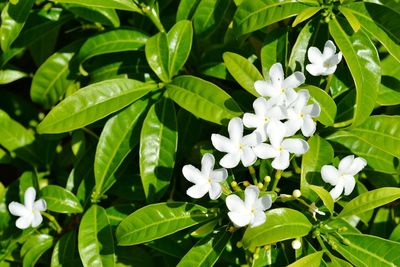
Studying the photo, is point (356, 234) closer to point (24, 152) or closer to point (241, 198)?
point (241, 198)

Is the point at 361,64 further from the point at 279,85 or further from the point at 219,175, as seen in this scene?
the point at 219,175

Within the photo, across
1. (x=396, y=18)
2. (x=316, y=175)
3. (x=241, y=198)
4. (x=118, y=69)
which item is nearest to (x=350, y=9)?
(x=396, y=18)

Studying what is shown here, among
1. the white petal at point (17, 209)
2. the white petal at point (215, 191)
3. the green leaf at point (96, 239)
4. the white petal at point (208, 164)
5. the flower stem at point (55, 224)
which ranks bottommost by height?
the flower stem at point (55, 224)

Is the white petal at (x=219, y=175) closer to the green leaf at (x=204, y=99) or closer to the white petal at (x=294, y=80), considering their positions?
the green leaf at (x=204, y=99)

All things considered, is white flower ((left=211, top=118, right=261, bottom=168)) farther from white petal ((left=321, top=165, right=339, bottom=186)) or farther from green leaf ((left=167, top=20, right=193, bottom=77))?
green leaf ((left=167, top=20, right=193, bottom=77))

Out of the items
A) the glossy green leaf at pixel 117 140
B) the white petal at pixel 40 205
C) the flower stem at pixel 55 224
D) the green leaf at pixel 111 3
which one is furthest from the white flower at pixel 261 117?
the flower stem at pixel 55 224

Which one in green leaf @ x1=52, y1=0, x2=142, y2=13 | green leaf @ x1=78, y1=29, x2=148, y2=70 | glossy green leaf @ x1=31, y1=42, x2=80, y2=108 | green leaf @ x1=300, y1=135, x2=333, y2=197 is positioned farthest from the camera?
glossy green leaf @ x1=31, y1=42, x2=80, y2=108

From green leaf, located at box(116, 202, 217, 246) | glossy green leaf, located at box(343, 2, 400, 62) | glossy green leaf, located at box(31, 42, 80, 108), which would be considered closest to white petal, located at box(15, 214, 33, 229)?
green leaf, located at box(116, 202, 217, 246)

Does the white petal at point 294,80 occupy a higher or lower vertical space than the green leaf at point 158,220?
higher
